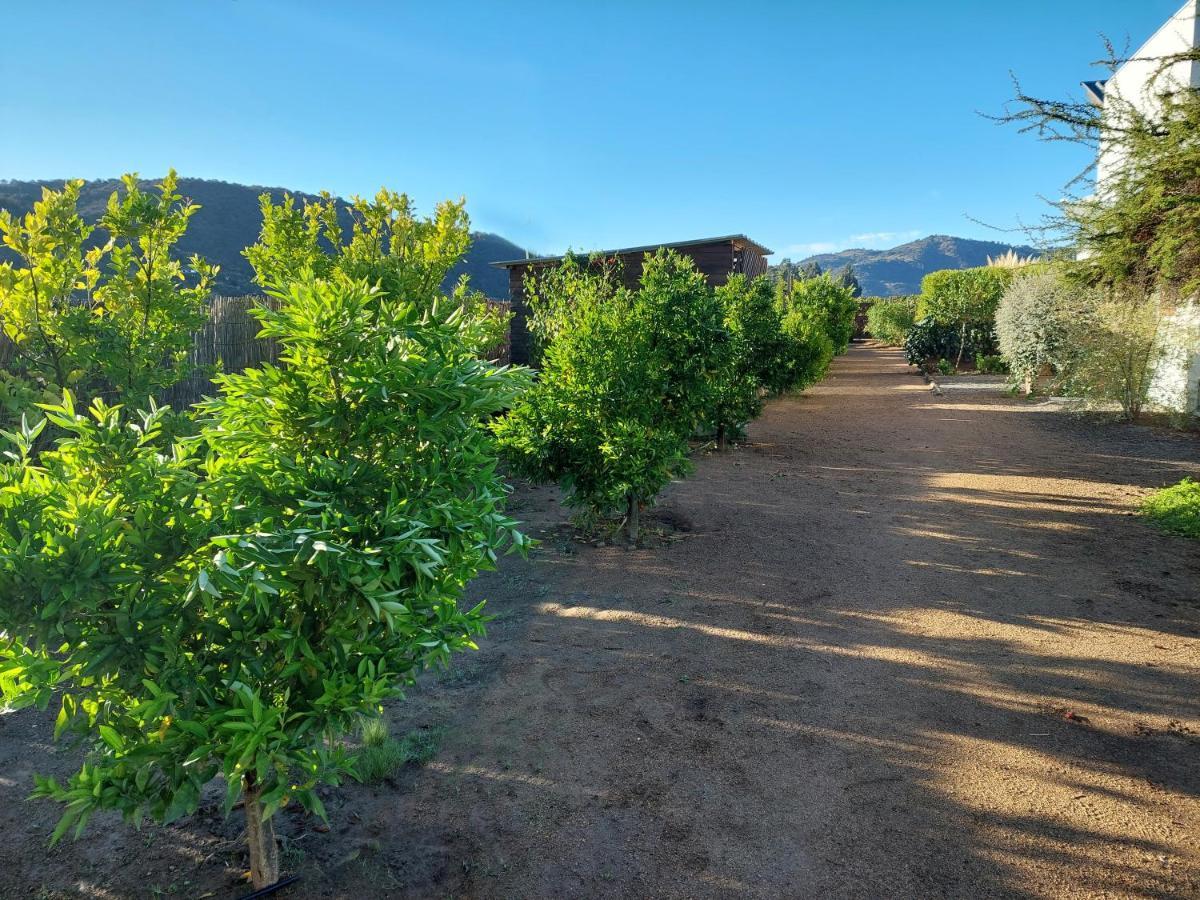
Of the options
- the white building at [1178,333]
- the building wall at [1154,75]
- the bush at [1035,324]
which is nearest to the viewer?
the building wall at [1154,75]

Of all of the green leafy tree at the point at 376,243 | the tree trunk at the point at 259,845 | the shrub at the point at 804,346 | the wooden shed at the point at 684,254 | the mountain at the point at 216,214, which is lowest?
the tree trunk at the point at 259,845

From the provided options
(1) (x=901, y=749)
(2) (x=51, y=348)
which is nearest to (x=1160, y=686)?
(1) (x=901, y=749)

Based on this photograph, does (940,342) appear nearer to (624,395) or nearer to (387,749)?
(624,395)

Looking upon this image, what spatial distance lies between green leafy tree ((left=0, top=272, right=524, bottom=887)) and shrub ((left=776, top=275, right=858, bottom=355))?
59.6 ft

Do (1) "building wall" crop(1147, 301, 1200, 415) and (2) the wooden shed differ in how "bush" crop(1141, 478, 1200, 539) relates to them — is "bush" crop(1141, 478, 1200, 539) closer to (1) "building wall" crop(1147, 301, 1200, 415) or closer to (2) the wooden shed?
(1) "building wall" crop(1147, 301, 1200, 415)

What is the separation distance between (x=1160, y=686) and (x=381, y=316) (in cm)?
522

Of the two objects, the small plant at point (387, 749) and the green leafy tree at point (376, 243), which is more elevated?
the green leafy tree at point (376, 243)

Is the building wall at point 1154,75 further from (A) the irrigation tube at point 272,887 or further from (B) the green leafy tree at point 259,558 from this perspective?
(A) the irrigation tube at point 272,887

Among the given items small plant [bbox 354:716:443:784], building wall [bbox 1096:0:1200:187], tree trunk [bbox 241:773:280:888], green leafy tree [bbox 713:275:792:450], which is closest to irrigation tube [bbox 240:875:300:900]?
tree trunk [bbox 241:773:280:888]

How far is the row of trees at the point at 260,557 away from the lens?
2205mm

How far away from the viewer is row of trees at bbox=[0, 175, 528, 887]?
221 cm

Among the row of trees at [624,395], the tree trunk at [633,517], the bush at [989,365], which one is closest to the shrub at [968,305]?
the bush at [989,365]

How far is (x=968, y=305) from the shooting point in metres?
26.6

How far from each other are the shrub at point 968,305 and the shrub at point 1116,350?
11719mm
